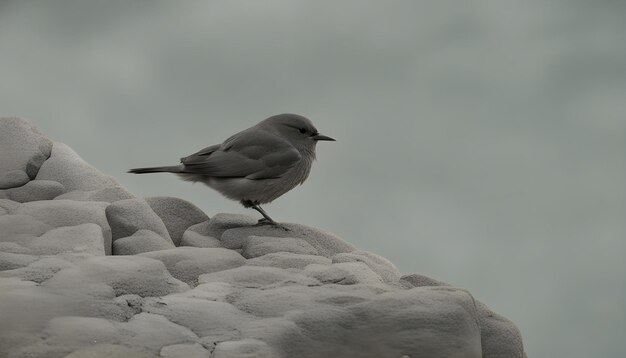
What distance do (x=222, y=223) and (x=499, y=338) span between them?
2.69 metres

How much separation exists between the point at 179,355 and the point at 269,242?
2.31 meters

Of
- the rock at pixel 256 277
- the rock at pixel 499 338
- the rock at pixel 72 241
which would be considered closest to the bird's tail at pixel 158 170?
the rock at pixel 72 241

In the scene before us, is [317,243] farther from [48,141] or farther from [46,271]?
[48,141]

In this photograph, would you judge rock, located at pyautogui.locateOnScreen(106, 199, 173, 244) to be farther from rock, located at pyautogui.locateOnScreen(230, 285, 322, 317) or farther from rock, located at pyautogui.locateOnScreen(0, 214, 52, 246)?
rock, located at pyautogui.locateOnScreen(230, 285, 322, 317)

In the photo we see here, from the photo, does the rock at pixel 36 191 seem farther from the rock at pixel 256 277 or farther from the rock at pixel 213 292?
the rock at pixel 213 292

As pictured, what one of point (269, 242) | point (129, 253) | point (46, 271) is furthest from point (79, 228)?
point (269, 242)

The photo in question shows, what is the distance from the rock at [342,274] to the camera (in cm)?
615

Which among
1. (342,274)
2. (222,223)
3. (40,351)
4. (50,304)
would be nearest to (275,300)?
(342,274)

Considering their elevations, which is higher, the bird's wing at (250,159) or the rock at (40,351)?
the bird's wing at (250,159)

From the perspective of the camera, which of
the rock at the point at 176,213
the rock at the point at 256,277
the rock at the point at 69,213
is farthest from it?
the rock at the point at 176,213

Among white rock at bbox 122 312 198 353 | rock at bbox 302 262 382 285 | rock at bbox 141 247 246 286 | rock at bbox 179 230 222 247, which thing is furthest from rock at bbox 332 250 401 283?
white rock at bbox 122 312 198 353

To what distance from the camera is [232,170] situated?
771 cm

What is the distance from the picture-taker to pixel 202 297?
5.59 metres

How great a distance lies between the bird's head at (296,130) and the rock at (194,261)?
1663mm
